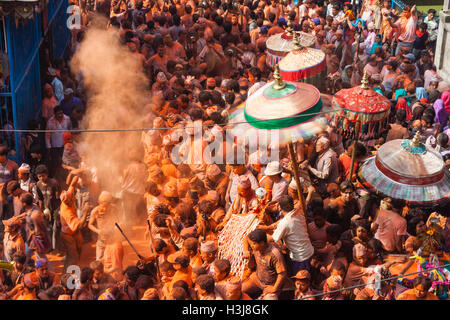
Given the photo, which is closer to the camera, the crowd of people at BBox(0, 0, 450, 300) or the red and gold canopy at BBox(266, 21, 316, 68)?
Answer: the crowd of people at BBox(0, 0, 450, 300)

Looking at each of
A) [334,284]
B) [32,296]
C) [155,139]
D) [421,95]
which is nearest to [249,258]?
[334,284]

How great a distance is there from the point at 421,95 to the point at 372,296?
500 cm

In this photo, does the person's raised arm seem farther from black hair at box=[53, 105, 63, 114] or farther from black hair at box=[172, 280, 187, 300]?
black hair at box=[53, 105, 63, 114]

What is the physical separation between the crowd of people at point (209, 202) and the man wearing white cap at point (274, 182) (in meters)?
0.02

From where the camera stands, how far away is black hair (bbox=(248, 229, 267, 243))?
592 centimetres

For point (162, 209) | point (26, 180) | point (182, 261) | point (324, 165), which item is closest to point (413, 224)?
point (324, 165)

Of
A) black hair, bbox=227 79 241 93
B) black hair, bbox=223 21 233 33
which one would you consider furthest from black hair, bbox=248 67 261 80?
black hair, bbox=223 21 233 33

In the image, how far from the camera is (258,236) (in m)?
5.92

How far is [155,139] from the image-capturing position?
27.9ft

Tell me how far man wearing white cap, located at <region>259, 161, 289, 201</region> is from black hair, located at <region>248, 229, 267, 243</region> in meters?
1.19

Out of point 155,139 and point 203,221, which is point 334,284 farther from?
point 155,139

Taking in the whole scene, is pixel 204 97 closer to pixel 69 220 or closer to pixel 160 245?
pixel 69 220

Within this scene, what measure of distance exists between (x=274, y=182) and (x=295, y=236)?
111cm

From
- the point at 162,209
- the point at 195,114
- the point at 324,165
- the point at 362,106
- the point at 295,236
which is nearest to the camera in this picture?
the point at 295,236
